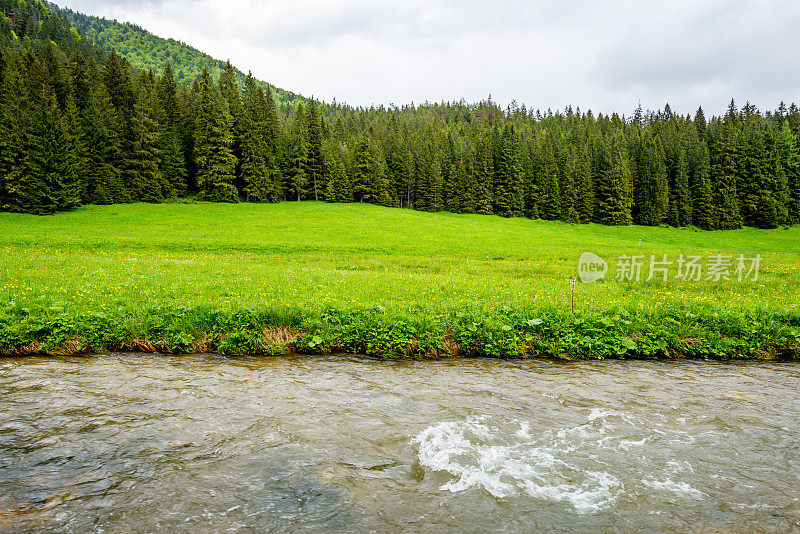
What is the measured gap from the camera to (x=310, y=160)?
7831 cm

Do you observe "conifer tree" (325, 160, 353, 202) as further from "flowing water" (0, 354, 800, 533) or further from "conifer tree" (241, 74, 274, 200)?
"flowing water" (0, 354, 800, 533)

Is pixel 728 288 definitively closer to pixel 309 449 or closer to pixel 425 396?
pixel 425 396

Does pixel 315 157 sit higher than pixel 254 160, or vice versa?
pixel 315 157

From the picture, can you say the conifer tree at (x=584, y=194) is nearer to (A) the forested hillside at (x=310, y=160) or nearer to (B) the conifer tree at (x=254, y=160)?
(A) the forested hillside at (x=310, y=160)

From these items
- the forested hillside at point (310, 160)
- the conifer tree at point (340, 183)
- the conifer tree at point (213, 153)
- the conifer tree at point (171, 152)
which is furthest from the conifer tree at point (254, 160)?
the conifer tree at point (340, 183)

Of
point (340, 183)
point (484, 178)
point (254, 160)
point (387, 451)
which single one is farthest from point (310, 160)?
point (387, 451)

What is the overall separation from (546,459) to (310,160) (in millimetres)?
78307

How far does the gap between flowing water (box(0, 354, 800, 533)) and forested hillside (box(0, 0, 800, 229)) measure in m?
57.5

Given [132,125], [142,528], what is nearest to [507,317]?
[142,528]

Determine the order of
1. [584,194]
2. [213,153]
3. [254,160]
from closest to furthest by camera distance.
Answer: [213,153] → [254,160] → [584,194]

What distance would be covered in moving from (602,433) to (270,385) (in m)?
5.98

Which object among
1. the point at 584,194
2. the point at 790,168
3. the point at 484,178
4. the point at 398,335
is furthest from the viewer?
the point at 484,178

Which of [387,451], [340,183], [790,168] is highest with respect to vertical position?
[790,168]

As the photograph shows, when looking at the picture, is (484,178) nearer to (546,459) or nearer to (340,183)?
(340,183)
